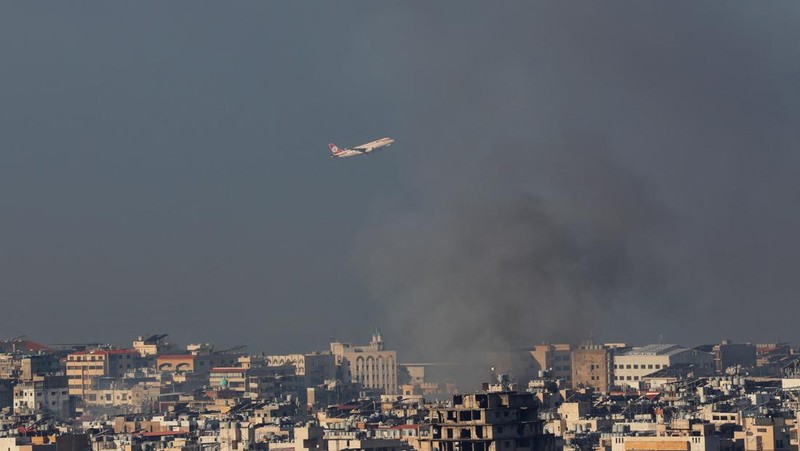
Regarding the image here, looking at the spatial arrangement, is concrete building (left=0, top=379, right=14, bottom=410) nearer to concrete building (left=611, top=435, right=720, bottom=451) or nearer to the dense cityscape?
the dense cityscape

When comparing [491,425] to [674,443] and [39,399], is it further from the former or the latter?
[39,399]

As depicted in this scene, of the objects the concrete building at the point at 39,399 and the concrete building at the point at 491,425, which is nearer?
the concrete building at the point at 491,425

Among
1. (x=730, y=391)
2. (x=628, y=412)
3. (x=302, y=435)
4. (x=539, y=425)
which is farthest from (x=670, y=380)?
(x=539, y=425)

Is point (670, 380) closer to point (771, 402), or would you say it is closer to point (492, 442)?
point (771, 402)

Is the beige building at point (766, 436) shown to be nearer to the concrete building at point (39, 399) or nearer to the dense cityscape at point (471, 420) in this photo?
the dense cityscape at point (471, 420)

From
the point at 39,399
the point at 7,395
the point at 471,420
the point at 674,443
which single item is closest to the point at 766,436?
the point at 674,443

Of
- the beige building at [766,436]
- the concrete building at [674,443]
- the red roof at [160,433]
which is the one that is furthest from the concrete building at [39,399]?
the concrete building at [674,443]

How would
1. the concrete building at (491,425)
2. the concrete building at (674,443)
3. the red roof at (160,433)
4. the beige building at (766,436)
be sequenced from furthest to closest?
the red roof at (160,433), the beige building at (766,436), the concrete building at (674,443), the concrete building at (491,425)

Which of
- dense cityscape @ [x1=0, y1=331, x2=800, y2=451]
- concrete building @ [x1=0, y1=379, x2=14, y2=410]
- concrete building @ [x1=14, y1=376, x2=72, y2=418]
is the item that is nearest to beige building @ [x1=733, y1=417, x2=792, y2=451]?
dense cityscape @ [x1=0, y1=331, x2=800, y2=451]
